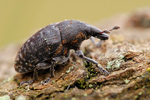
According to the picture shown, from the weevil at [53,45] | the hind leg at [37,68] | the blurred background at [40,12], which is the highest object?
the blurred background at [40,12]

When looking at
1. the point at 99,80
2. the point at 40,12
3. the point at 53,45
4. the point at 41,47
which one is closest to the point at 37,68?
the point at 41,47

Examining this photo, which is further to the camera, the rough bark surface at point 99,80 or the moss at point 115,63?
the moss at point 115,63

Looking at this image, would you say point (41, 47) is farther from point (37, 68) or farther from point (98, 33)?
point (98, 33)

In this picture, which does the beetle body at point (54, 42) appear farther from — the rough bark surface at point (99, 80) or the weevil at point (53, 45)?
the rough bark surface at point (99, 80)

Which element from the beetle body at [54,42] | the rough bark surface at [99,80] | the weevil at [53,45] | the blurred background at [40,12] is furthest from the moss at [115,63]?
the blurred background at [40,12]

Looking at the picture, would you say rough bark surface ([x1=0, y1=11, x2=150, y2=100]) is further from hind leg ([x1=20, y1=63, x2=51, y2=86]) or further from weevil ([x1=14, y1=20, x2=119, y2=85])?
weevil ([x1=14, y1=20, x2=119, y2=85])

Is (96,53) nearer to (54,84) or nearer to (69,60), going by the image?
(69,60)
